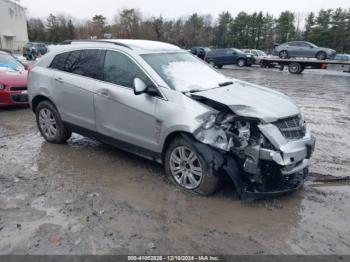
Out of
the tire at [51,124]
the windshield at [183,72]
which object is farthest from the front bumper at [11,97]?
the windshield at [183,72]

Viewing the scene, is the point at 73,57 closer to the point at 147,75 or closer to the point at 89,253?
the point at 147,75

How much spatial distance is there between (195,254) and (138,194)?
1331mm

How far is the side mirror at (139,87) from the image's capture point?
4219 millimetres

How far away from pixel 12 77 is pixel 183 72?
596cm

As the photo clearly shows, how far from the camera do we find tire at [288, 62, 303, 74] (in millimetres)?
24048

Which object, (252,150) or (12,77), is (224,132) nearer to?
(252,150)

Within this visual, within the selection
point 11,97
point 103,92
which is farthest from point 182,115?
point 11,97

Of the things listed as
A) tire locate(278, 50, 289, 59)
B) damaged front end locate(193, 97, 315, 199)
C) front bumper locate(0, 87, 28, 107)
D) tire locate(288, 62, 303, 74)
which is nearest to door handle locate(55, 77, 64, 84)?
damaged front end locate(193, 97, 315, 199)

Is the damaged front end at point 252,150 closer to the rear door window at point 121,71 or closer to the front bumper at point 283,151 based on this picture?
the front bumper at point 283,151

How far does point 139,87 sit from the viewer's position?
166 inches

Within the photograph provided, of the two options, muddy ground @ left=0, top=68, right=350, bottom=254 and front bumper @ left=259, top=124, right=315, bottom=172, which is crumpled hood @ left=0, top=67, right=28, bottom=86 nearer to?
muddy ground @ left=0, top=68, right=350, bottom=254

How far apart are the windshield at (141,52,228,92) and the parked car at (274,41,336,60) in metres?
22.1

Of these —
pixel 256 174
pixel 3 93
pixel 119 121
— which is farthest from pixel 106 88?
pixel 3 93

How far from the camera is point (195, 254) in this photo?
303 centimetres
